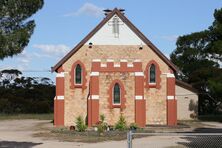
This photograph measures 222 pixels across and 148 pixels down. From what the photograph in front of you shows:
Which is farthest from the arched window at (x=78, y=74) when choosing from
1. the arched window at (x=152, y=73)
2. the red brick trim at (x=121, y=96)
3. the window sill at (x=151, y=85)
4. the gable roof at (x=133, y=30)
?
the arched window at (x=152, y=73)

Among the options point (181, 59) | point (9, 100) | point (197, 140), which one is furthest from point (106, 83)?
point (181, 59)

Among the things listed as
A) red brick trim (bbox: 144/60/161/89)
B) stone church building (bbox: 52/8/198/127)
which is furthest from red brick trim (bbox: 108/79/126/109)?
red brick trim (bbox: 144/60/161/89)

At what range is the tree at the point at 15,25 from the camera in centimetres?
2075

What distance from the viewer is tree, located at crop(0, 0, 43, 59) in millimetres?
20750

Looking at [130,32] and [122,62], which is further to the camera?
[130,32]

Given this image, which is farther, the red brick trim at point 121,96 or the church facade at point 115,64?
the church facade at point 115,64

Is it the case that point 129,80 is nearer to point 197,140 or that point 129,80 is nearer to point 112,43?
point 112,43

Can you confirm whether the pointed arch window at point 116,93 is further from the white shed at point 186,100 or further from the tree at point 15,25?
the tree at point 15,25

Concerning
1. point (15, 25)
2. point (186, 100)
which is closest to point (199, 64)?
point (186, 100)

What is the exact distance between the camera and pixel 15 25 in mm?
21500

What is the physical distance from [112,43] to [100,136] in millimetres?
16089

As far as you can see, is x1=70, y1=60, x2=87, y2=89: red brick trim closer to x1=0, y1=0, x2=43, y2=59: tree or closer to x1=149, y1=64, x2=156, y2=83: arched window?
x1=149, y1=64, x2=156, y2=83: arched window

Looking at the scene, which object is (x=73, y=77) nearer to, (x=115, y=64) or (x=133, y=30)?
(x=115, y=64)

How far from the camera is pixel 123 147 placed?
2511 centimetres
